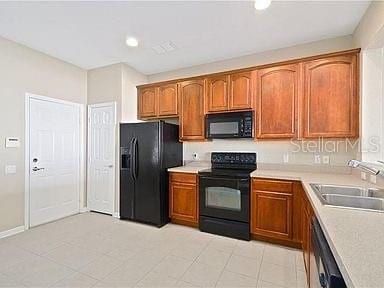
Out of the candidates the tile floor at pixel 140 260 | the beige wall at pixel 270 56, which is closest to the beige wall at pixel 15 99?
the tile floor at pixel 140 260

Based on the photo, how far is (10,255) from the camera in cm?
245

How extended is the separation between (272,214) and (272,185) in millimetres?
366

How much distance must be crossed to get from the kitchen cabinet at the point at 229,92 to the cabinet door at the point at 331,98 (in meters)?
0.75

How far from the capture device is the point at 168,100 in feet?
12.4

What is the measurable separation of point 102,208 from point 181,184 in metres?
1.68

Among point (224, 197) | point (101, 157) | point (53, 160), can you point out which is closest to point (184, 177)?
point (224, 197)

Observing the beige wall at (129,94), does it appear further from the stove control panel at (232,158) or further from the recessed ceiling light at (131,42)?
the stove control panel at (232,158)

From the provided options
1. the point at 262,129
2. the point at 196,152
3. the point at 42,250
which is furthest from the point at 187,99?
the point at 42,250

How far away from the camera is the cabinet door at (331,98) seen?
2.58 m

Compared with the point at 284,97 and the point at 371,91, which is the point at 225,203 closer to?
the point at 284,97

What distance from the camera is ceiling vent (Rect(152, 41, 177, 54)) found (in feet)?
10.4

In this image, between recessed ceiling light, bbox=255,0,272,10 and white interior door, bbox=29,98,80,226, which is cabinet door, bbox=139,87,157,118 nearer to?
white interior door, bbox=29,98,80,226

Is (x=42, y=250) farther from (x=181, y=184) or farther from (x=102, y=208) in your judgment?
(x=181, y=184)

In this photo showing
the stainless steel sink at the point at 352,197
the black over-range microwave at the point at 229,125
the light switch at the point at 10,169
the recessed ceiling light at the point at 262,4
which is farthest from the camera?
the black over-range microwave at the point at 229,125
